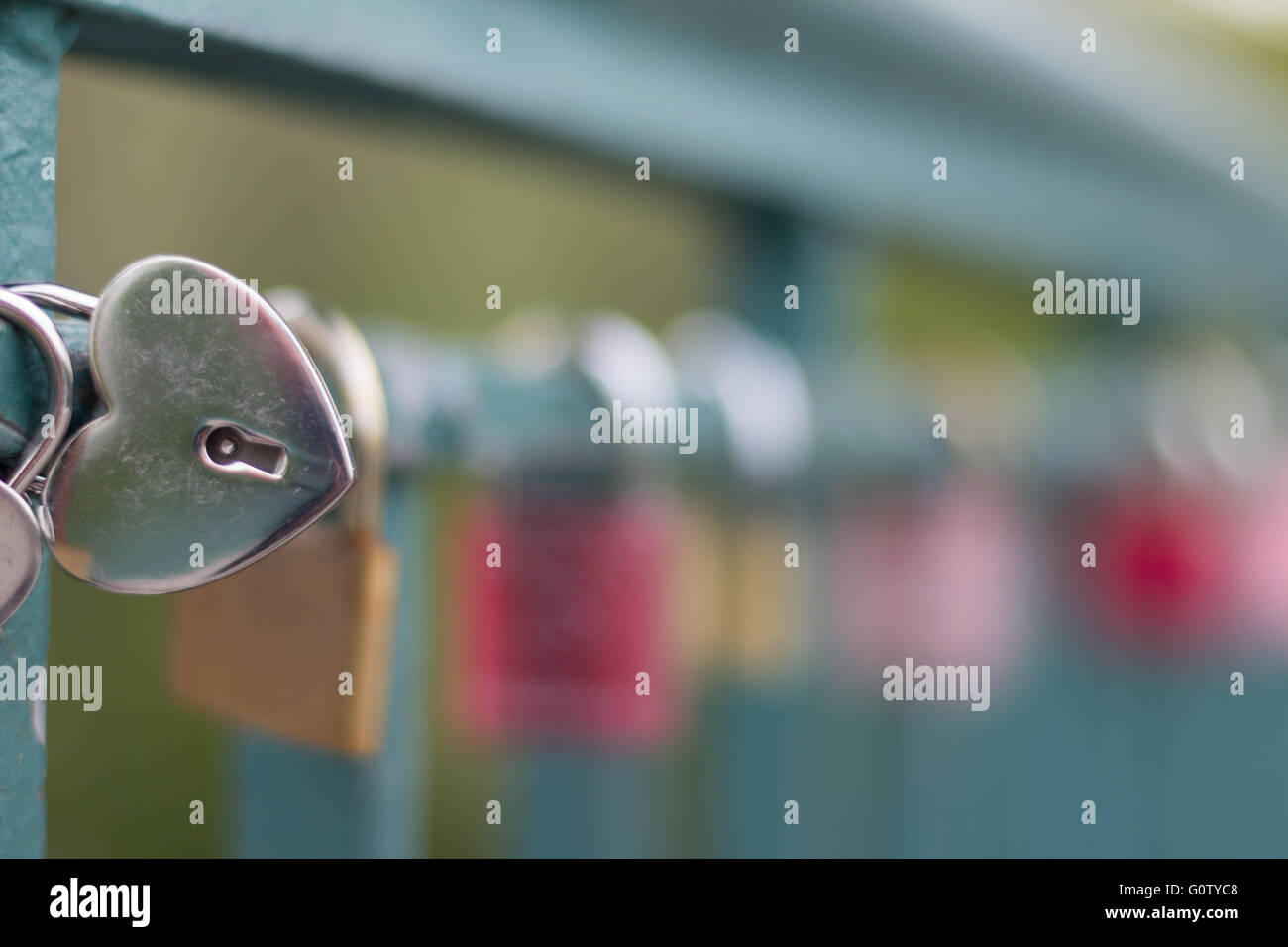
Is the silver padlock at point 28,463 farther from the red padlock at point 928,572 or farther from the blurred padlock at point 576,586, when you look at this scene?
the red padlock at point 928,572

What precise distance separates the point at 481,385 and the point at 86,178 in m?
1.17

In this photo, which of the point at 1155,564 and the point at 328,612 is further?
the point at 1155,564

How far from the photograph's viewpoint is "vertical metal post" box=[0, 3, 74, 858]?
1.05 feet

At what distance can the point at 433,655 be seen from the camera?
6.21ft

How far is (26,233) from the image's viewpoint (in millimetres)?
324

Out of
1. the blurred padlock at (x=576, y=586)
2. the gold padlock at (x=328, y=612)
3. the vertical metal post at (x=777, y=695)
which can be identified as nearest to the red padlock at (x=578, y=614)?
the blurred padlock at (x=576, y=586)

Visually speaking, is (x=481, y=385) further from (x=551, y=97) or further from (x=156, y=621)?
(x=156, y=621)

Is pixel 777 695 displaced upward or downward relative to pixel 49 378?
downward

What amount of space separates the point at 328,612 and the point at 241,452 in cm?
10

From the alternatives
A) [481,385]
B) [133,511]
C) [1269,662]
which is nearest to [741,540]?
[481,385]

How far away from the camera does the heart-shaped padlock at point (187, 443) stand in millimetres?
302

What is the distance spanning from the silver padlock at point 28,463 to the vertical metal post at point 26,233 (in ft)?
0.03

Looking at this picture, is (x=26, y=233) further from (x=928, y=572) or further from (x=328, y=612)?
(x=928, y=572)

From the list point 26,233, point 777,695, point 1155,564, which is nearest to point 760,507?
point 777,695
